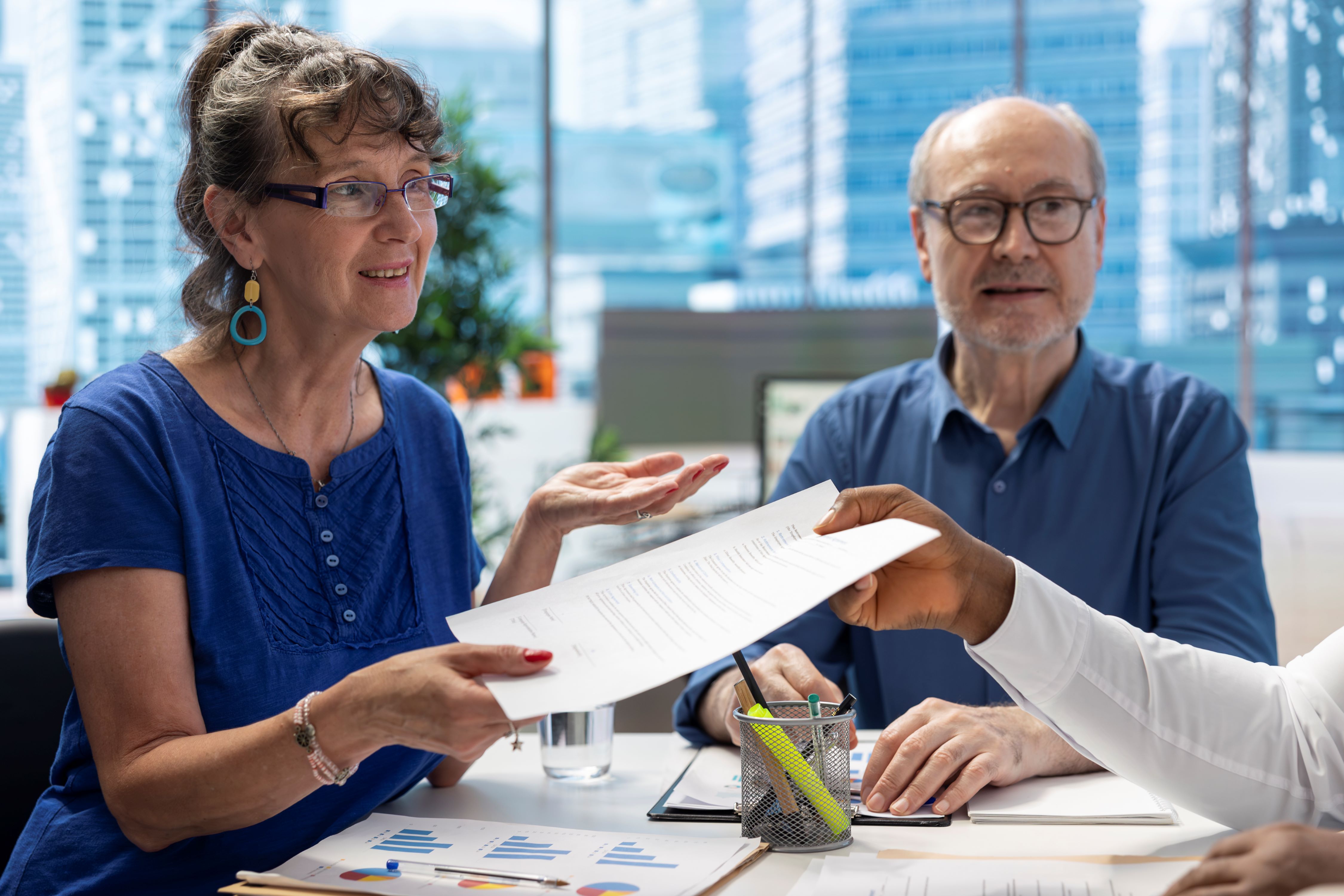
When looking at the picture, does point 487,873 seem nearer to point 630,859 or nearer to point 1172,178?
point 630,859

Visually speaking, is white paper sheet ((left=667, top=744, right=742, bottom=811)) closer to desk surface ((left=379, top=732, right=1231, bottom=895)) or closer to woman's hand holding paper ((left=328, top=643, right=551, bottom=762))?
desk surface ((left=379, top=732, right=1231, bottom=895))

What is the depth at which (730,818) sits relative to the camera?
3.72ft

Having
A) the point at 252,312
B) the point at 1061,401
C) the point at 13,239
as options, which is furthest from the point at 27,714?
the point at 13,239

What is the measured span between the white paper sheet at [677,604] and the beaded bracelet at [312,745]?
0.17 m

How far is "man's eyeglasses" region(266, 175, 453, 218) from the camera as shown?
4.33ft

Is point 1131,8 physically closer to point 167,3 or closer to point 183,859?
point 167,3

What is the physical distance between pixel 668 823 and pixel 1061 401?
3.30 ft

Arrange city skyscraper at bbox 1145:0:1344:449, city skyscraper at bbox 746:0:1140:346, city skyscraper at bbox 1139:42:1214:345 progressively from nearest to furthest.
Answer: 1. city skyscraper at bbox 1145:0:1344:449
2. city skyscraper at bbox 1139:42:1214:345
3. city skyscraper at bbox 746:0:1140:346

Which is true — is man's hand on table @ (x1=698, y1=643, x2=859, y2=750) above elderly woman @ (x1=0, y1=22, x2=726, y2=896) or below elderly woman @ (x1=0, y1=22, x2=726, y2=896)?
below

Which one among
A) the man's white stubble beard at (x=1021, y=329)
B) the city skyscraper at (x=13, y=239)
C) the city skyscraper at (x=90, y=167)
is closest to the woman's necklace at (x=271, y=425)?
the man's white stubble beard at (x=1021, y=329)

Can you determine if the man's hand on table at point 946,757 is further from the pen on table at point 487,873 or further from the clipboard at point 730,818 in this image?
the pen on table at point 487,873

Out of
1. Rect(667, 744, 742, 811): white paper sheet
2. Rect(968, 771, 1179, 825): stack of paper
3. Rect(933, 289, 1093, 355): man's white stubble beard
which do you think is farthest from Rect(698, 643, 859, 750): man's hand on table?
Rect(933, 289, 1093, 355): man's white stubble beard

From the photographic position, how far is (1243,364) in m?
6.32

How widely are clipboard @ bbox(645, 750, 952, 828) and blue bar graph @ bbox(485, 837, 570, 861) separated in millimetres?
144
